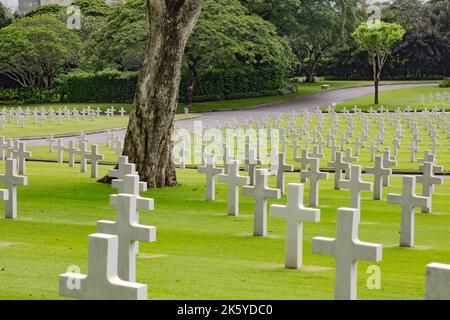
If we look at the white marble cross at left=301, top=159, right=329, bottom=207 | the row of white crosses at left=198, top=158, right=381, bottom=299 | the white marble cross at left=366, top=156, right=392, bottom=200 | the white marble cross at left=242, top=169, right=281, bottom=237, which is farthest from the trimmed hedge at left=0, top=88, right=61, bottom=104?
the white marble cross at left=242, top=169, right=281, bottom=237

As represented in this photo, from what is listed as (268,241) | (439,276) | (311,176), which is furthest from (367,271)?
(311,176)

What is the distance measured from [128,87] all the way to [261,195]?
53.1m

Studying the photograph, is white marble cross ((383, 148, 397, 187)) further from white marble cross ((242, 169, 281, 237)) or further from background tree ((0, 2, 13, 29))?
background tree ((0, 2, 13, 29))

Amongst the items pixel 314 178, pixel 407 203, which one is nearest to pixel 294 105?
pixel 314 178

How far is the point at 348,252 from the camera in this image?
22.8 ft

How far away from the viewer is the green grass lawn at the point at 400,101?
54.1m

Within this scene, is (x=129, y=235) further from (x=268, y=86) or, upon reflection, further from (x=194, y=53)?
(x=268, y=86)

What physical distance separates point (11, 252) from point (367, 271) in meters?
3.94

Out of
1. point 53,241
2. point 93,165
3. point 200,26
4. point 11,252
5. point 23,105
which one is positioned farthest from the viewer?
point 23,105

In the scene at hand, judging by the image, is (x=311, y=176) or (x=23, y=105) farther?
(x=23, y=105)

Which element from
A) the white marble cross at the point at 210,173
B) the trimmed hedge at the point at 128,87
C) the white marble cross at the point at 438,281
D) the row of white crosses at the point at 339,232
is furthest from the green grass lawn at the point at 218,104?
the white marble cross at the point at 438,281

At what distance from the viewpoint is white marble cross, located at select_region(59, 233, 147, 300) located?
17.3 feet

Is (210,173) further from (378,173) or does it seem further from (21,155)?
(21,155)
